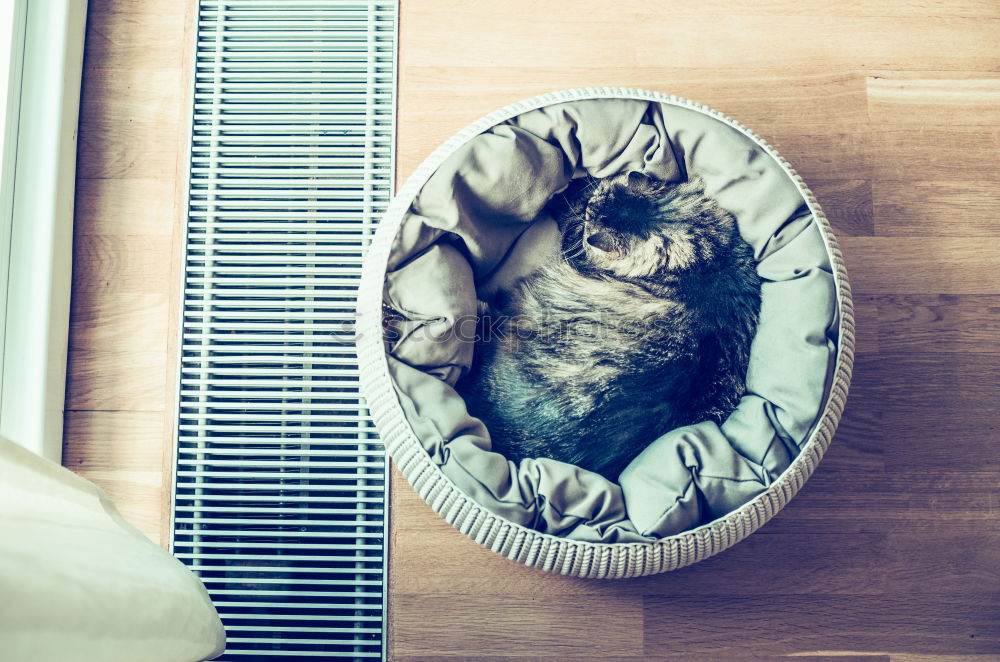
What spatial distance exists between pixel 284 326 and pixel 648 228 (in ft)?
1.98

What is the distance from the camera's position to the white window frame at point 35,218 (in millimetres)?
1206

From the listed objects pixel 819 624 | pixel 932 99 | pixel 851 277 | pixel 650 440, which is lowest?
pixel 819 624

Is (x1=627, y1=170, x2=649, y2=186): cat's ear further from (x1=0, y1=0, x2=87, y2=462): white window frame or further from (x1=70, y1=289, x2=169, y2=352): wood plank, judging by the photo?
(x1=0, y1=0, x2=87, y2=462): white window frame

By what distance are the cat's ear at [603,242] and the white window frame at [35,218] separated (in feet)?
2.81

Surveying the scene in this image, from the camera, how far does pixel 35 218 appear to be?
4.04 feet

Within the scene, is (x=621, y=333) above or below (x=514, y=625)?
above

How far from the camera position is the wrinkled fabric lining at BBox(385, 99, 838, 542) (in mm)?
994

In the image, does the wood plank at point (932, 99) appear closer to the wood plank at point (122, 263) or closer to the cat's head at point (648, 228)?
the cat's head at point (648, 228)

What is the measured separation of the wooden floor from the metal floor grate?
0.17ft

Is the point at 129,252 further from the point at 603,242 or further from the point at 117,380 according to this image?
the point at 603,242

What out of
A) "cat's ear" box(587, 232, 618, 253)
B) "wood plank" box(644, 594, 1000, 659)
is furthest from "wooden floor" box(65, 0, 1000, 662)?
"cat's ear" box(587, 232, 618, 253)

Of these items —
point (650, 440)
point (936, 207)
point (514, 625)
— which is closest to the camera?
point (650, 440)
